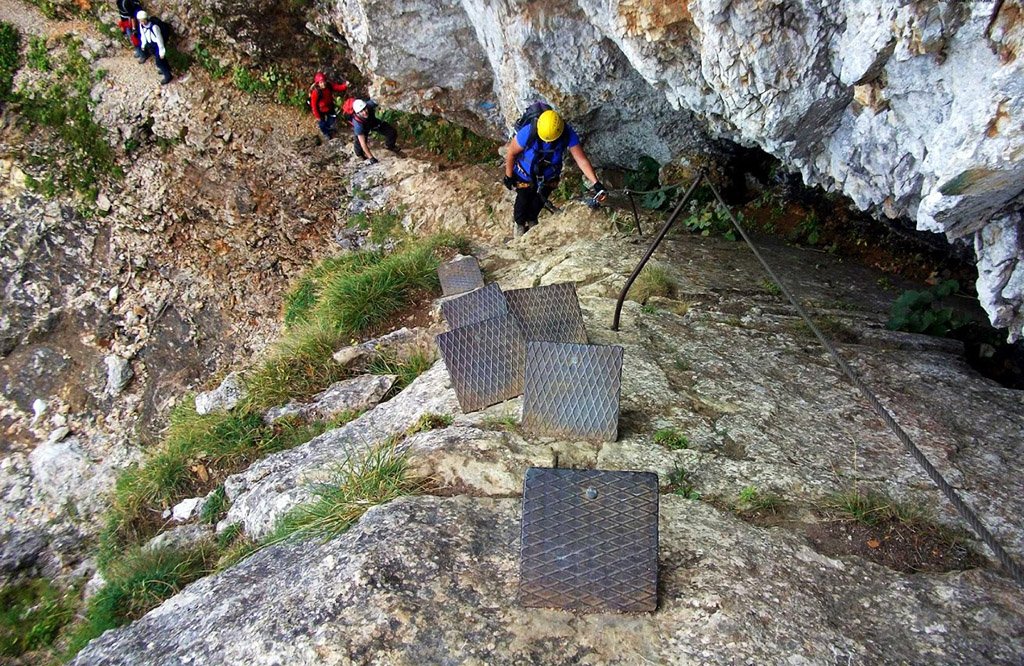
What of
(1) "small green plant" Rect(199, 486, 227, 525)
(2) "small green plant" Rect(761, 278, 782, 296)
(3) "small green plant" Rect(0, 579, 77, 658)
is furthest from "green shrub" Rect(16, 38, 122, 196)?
(2) "small green plant" Rect(761, 278, 782, 296)

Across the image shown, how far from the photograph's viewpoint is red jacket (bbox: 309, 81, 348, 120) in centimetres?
945

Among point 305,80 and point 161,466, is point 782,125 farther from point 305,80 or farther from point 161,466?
point 305,80

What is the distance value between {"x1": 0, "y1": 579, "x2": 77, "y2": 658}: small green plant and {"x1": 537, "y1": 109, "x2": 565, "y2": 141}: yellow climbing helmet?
585 cm

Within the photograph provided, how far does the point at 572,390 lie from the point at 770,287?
296 centimetres

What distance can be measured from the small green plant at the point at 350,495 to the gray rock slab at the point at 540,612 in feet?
0.47

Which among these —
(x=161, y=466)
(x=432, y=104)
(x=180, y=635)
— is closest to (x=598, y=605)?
(x=180, y=635)

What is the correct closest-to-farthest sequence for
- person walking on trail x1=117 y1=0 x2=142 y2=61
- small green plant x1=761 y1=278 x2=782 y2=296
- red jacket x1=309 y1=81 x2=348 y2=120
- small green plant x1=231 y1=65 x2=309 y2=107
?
small green plant x1=761 y1=278 x2=782 y2=296, red jacket x1=309 y1=81 x2=348 y2=120, person walking on trail x1=117 y1=0 x2=142 y2=61, small green plant x1=231 y1=65 x2=309 y2=107

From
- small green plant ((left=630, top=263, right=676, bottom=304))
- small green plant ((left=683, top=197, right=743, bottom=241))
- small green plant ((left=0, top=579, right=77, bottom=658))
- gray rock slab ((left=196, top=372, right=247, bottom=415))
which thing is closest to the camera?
small green plant ((left=0, top=579, right=77, bottom=658))

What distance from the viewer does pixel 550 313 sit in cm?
509

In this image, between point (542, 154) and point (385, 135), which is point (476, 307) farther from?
point (385, 135)

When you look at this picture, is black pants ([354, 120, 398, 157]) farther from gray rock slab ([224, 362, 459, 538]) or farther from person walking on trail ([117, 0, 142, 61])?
gray rock slab ([224, 362, 459, 538])

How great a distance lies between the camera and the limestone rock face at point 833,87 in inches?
122

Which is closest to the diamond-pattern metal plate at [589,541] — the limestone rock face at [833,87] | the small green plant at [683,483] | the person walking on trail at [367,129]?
the small green plant at [683,483]

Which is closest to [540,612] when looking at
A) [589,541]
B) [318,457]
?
[589,541]
